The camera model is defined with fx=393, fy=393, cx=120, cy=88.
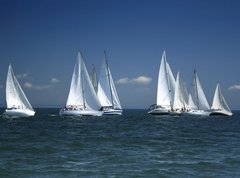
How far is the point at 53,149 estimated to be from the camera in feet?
89.1

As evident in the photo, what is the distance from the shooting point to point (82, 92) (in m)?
79.9

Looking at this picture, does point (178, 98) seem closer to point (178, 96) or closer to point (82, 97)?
point (178, 96)

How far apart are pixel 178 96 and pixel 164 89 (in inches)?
176

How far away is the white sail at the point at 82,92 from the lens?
79062 mm

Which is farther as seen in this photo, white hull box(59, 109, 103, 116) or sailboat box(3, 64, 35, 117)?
white hull box(59, 109, 103, 116)

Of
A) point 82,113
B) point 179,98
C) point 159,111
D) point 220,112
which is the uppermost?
point 179,98

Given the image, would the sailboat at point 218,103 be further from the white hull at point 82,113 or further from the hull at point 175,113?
the white hull at point 82,113

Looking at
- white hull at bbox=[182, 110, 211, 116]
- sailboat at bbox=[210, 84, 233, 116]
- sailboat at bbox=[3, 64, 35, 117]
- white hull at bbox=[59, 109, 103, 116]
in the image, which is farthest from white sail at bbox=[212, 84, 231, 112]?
sailboat at bbox=[3, 64, 35, 117]

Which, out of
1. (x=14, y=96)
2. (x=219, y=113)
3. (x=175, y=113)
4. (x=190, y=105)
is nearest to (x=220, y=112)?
(x=219, y=113)

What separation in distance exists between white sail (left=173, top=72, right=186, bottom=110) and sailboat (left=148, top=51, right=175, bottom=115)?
1.11m

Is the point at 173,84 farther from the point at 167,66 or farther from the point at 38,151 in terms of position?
the point at 38,151

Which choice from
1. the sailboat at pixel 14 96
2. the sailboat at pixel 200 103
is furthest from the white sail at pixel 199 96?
the sailboat at pixel 14 96

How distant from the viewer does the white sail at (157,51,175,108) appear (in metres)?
94.7

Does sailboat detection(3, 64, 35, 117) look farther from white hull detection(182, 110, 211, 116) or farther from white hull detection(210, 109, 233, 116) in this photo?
white hull detection(210, 109, 233, 116)
